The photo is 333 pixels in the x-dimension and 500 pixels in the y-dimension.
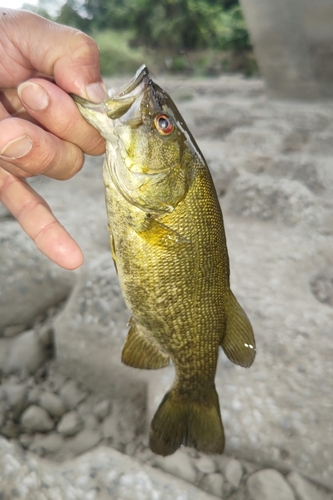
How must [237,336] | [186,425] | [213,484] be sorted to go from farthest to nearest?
[213,484] → [186,425] → [237,336]

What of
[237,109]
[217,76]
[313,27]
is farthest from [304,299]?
[217,76]

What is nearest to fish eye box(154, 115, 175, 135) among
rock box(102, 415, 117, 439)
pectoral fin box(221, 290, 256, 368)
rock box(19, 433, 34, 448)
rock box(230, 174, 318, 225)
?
pectoral fin box(221, 290, 256, 368)

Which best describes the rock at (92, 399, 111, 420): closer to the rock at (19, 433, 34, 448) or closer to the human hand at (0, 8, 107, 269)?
the rock at (19, 433, 34, 448)

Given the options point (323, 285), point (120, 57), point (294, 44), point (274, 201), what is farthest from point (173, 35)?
point (323, 285)

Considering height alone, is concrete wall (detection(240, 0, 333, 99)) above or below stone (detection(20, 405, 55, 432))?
above

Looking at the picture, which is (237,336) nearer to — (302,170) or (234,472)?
(234,472)

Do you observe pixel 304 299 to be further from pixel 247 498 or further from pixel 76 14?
pixel 76 14
